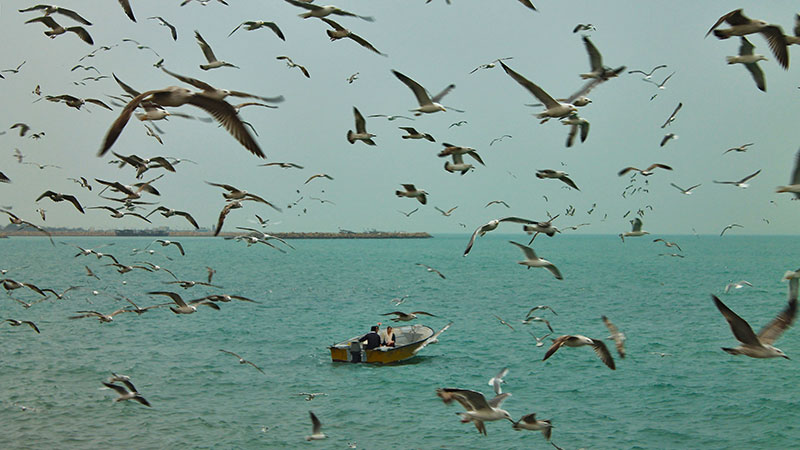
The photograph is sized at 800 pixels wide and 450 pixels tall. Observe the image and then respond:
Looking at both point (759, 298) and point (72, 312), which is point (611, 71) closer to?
point (72, 312)

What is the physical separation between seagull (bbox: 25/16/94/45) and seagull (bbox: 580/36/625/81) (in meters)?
12.2

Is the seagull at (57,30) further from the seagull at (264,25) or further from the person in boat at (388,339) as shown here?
the person in boat at (388,339)

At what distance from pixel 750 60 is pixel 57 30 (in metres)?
16.2

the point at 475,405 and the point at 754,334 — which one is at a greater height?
the point at 754,334

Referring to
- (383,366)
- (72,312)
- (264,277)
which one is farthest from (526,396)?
(264,277)

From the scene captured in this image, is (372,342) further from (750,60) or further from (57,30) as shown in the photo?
(750,60)

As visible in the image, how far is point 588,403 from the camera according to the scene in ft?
85.8

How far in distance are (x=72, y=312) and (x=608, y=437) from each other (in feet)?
146

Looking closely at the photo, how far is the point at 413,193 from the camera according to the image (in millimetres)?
16625

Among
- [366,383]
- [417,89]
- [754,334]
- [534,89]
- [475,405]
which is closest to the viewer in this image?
[754,334]

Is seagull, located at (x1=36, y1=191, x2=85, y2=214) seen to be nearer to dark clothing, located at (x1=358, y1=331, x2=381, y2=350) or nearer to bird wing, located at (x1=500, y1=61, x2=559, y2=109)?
bird wing, located at (x1=500, y1=61, x2=559, y2=109)

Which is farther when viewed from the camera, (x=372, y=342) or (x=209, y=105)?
(x=372, y=342)

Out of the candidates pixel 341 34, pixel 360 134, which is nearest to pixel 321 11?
pixel 341 34

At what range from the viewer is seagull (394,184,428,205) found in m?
16.5
